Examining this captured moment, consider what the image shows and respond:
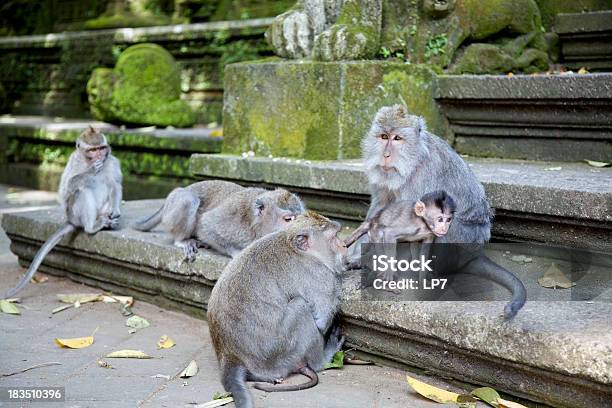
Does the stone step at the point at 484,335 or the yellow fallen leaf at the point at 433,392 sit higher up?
the stone step at the point at 484,335

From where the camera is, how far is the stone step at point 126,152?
8.28m

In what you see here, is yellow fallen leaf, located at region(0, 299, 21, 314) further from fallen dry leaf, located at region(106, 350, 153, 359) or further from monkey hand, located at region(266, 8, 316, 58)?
monkey hand, located at region(266, 8, 316, 58)

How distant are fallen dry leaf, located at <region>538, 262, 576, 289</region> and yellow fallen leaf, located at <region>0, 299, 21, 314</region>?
284 centimetres

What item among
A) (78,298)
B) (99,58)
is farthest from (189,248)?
(99,58)

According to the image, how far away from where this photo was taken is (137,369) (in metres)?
3.73

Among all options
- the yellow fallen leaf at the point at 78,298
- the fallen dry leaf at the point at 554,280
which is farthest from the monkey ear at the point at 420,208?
the yellow fallen leaf at the point at 78,298

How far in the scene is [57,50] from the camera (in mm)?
12844

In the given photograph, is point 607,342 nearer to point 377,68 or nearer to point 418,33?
point 377,68

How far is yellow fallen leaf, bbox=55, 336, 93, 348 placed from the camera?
4039mm

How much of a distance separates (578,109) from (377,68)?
1180 millimetres

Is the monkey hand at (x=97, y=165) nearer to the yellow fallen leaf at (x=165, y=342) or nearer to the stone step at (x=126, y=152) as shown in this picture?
the yellow fallen leaf at (x=165, y=342)

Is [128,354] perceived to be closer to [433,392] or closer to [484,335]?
[433,392]

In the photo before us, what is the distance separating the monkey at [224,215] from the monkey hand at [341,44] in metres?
1.03

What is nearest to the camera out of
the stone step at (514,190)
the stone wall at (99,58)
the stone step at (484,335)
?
the stone step at (484,335)
